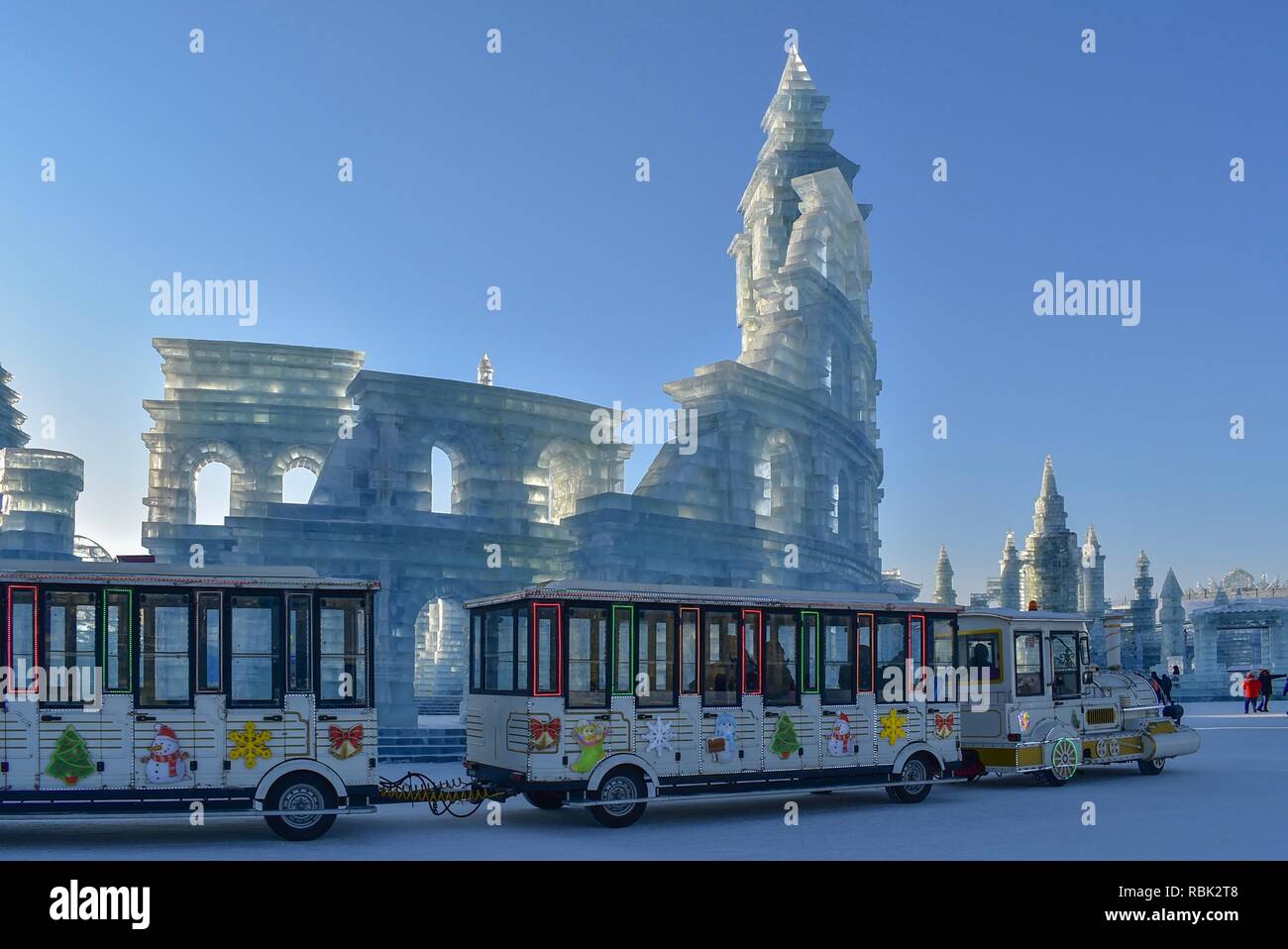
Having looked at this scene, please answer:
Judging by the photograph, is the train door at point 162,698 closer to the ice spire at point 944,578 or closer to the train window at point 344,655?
the train window at point 344,655

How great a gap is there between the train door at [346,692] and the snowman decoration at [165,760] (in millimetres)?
1505

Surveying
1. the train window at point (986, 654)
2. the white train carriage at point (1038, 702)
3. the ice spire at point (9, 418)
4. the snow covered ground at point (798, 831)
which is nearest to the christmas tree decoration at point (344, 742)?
the snow covered ground at point (798, 831)

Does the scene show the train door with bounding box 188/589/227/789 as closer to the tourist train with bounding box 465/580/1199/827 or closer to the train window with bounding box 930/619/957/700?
the tourist train with bounding box 465/580/1199/827

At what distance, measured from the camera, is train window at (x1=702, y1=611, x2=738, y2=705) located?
16266 mm

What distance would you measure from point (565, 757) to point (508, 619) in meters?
2.01

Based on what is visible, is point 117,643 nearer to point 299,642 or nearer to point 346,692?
point 299,642

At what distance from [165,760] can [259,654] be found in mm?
1519

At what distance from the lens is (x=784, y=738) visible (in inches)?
662

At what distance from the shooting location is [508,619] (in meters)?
16.0

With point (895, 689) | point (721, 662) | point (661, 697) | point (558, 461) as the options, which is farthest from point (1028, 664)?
point (558, 461)

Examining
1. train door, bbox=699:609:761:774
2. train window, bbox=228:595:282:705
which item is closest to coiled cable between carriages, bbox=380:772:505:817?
train window, bbox=228:595:282:705

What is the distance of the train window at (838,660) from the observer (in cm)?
1730
